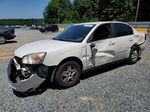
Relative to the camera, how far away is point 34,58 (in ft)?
9.93

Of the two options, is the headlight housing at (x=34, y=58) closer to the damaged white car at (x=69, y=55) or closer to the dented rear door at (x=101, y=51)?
the damaged white car at (x=69, y=55)

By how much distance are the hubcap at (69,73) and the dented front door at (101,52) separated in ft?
1.50

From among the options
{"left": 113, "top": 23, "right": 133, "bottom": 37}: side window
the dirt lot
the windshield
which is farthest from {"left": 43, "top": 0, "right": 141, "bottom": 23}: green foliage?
the windshield

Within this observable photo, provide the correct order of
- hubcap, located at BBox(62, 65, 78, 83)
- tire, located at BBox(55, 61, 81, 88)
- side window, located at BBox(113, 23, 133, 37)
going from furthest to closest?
side window, located at BBox(113, 23, 133, 37), hubcap, located at BBox(62, 65, 78, 83), tire, located at BBox(55, 61, 81, 88)

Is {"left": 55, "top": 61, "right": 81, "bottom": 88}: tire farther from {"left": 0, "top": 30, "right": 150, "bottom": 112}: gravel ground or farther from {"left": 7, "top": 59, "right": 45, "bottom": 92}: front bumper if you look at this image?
{"left": 7, "top": 59, "right": 45, "bottom": 92}: front bumper

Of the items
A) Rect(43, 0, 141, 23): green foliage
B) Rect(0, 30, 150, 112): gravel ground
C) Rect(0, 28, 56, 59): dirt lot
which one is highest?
Rect(43, 0, 141, 23): green foliage

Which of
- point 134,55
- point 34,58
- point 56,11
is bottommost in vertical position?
point 134,55

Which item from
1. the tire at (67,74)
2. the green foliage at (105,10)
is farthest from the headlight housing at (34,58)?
the green foliage at (105,10)

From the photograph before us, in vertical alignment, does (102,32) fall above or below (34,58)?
above

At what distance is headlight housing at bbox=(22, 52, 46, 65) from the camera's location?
3004 mm

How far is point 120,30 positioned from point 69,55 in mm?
2195

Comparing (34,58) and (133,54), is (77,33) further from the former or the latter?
(133,54)

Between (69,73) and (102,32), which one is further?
(102,32)

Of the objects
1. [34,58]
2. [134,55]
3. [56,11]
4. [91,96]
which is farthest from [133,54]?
[56,11]
